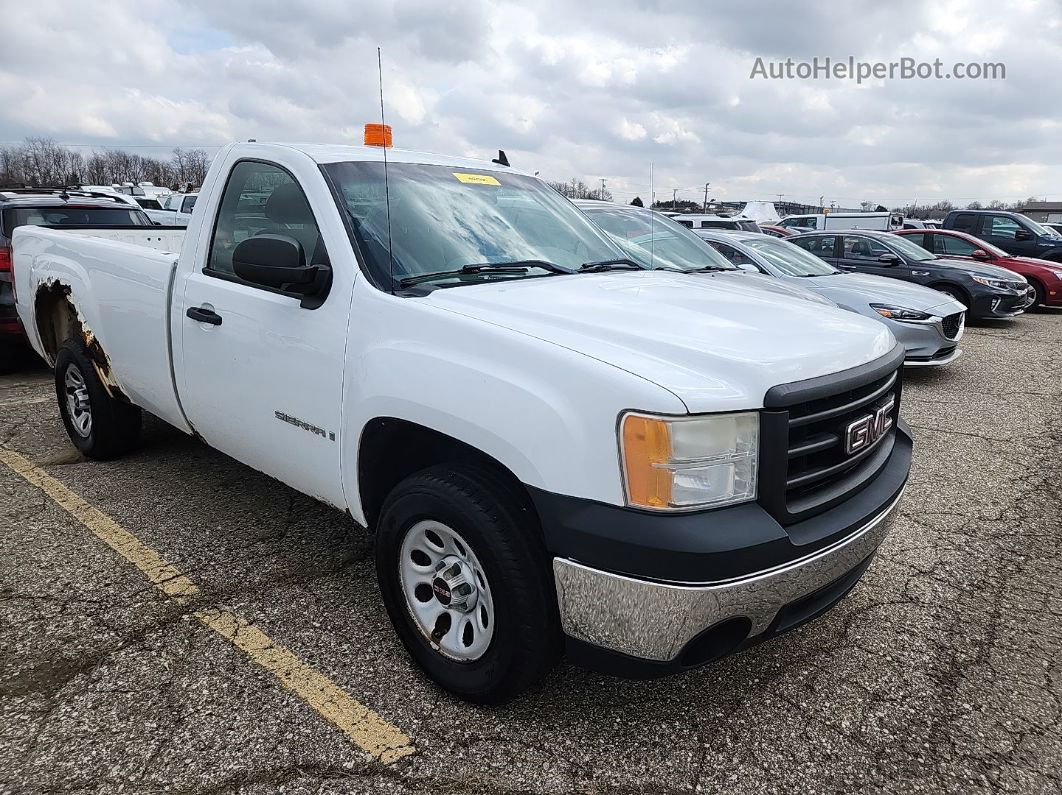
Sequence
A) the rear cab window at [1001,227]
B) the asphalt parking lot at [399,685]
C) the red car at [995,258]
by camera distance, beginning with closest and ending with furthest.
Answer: the asphalt parking lot at [399,685] → the red car at [995,258] → the rear cab window at [1001,227]

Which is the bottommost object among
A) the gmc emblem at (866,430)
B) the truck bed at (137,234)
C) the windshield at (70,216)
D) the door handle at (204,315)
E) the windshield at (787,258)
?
the gmc emblem at (866,430)

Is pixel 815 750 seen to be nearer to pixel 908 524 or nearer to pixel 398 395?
pixel 398 395

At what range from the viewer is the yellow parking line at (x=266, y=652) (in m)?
2.43

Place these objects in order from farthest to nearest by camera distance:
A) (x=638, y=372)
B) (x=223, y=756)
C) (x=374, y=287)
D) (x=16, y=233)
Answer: (x=16, y=233), (x=374, y=287), (x=223, y=756), (x=638, y=372)

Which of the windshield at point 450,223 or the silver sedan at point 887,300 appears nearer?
the windshield at point 450,223

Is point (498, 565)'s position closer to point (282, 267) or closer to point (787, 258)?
point (282, 267)

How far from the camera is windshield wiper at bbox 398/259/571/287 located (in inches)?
110

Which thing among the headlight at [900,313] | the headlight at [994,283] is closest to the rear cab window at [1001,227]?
the headlight at [994,283]

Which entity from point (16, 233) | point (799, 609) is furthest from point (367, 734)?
point (16, 233)

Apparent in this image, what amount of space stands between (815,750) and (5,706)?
2.67m

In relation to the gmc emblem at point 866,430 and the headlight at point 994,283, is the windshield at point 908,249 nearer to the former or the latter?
the headlight at point 994,283

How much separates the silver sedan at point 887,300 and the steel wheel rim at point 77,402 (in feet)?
18.7

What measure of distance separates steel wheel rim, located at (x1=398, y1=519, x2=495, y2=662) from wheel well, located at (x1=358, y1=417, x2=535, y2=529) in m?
0.25

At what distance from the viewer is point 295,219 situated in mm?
3152
